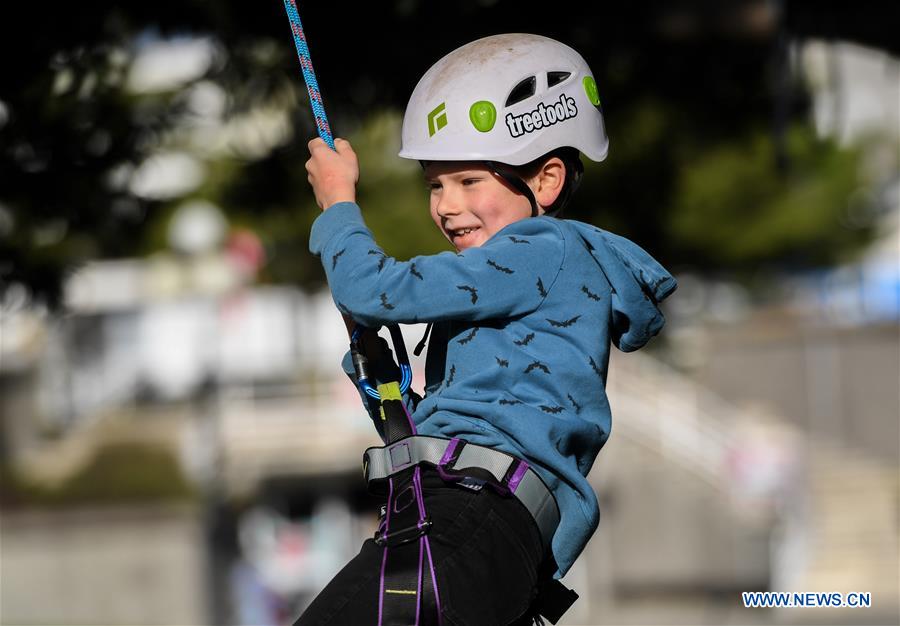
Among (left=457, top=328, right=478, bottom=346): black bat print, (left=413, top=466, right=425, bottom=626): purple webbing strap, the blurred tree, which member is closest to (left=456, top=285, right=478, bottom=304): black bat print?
(left=457, top=328, right=478, bottom=346): black bat print

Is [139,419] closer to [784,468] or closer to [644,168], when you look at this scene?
[784,468]

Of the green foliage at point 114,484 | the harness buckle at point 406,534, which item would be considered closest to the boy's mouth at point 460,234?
the harness buckle at point 406,534

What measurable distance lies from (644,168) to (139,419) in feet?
45.1

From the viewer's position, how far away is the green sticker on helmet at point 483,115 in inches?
119

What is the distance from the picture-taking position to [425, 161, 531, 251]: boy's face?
3070mm

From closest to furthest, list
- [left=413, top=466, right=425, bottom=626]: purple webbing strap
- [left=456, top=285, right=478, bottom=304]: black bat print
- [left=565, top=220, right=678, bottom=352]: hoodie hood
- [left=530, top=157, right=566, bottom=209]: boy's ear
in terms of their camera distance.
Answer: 1. [left=413, top=466, right=425, bottom=626]: purple webbing strap
2. [left=456, top=285, right=478, bottom=304]: black bat print
3. [left=565, top=220, right=678, bottom=352]: hoodie hood
4. [left=530, top=157, right=566, bottom=209]: boy's ear

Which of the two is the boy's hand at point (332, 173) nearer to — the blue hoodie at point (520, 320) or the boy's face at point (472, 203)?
the blue hoodie at point (520, 320)

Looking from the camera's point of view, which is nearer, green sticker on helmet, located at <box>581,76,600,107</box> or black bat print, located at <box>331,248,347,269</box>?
black bat print, located at <box>331,248,347,269</box>

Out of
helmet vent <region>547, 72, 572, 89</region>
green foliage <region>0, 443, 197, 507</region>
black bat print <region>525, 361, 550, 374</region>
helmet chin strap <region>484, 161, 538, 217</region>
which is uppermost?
helmet vent <region>547, 72, 572, 89</region>

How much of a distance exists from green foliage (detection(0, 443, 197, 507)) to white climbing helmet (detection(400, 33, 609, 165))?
1673 centimetres

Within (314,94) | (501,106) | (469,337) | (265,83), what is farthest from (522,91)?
(265,83)

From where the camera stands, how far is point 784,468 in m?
19.4

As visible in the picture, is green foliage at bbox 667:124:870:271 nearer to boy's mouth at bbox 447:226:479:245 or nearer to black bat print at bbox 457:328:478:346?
boy's mouth at bbox 447:226:479:245

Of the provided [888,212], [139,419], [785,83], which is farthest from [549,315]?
→ [888,212]
